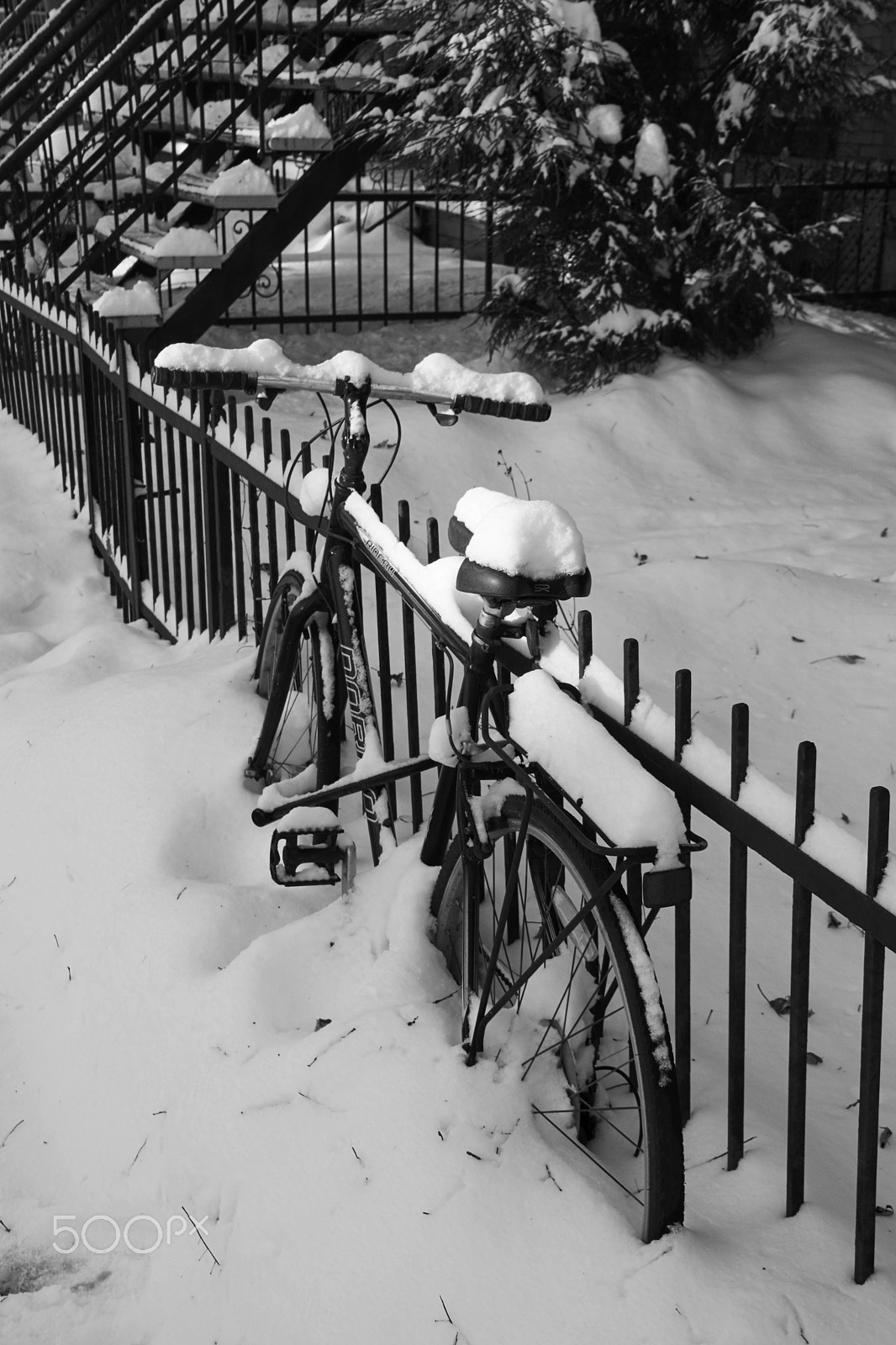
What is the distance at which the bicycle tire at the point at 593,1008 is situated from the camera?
6.28 ft

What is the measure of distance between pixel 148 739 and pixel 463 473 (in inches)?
127

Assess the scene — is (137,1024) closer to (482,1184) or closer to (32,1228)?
(32,1228)

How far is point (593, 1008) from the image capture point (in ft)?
7.52

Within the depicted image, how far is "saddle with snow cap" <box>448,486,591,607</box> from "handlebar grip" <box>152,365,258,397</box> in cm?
101

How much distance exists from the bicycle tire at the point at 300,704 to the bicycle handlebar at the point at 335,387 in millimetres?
556

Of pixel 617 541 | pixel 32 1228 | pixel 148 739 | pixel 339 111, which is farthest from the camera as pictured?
pixel 339 111

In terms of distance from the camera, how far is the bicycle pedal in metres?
3.03

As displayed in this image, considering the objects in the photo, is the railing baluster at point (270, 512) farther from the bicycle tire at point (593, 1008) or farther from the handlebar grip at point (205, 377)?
the bicycle tire at point (593, 1008)

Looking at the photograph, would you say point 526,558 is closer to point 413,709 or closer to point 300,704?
point 413,709

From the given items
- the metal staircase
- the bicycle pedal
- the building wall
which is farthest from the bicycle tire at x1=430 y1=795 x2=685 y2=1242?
the building wall

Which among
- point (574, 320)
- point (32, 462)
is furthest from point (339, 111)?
point (32, 462)

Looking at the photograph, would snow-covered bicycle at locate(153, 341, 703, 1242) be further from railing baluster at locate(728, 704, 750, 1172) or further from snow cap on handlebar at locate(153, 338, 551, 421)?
railing baluster at locate(728, 704, 750, 1172)

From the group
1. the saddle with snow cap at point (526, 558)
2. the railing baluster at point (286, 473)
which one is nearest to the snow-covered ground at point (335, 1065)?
the railing baluster at point (286, 473)

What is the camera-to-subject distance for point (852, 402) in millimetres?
7664
